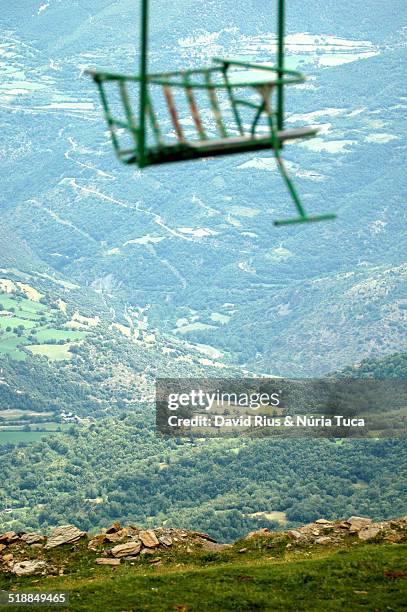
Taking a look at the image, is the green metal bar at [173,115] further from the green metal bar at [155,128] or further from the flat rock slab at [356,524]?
the flat rock slab at [356,524]

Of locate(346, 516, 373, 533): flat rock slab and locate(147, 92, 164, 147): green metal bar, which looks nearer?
locate(147, 92, 164, 147): green metal bar

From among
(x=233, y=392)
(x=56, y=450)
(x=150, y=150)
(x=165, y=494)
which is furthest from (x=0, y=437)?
(x=150, y=150)

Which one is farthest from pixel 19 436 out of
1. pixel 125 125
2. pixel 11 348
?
pixel 125 125

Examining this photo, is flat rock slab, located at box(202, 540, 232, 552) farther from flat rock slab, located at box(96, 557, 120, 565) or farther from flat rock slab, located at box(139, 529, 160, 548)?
flat rock slab, located at box(96, 557, 120, 565)

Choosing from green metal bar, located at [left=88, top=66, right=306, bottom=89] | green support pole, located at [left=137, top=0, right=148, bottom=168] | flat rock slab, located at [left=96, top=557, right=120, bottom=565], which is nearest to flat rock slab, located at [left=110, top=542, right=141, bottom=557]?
flat rock slab, located at [left=96, top=557, right=120, bottom=565]

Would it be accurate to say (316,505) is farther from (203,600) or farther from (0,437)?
(0,437)

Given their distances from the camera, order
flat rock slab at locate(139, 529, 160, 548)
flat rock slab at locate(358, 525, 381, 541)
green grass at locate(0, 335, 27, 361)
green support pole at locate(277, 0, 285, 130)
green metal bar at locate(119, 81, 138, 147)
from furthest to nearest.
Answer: green grass at locate(0, 335, 27, 361) → flat rock slab at locate(358, 525, 381, 541) → flat rock slab at locate(139, 529, 160, 548) → green support pole at locate(277, 0, 285, 130) → green metal bar at locate(119, 81, 138, 147)
